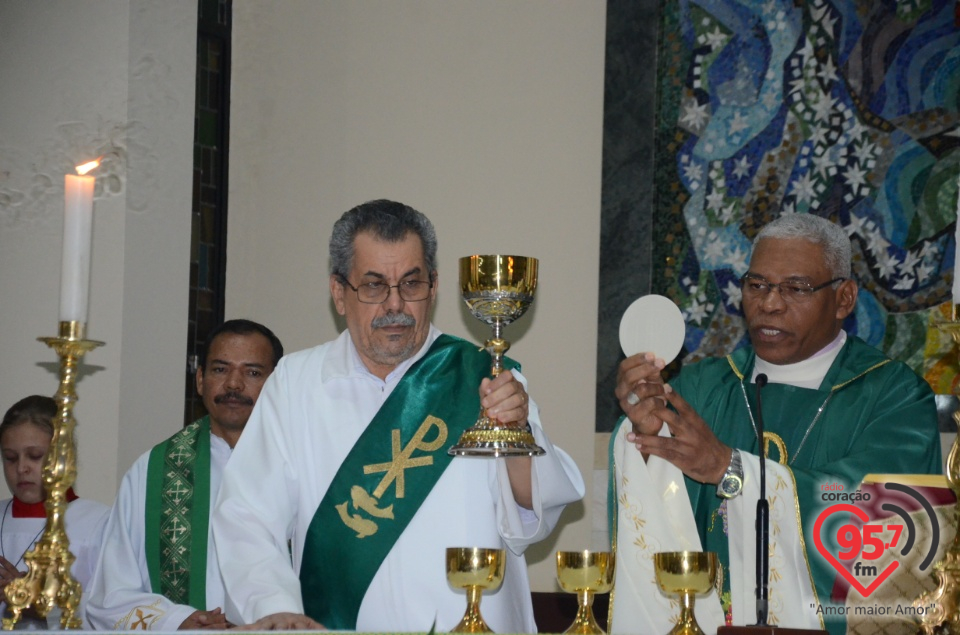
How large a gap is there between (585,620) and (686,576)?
0.26 meters

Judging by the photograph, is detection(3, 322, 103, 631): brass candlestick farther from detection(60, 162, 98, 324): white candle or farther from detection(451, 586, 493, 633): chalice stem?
detection(451, 586, 493, 633): chalice stem

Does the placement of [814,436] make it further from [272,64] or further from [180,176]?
[272,64]

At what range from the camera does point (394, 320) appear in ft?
13.1

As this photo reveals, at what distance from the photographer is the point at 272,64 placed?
666 centimetres

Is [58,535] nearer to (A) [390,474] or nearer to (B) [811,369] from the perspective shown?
(A) [390,474]

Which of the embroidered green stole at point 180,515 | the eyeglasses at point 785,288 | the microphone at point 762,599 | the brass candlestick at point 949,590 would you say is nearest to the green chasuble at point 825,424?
the eyeglasses at point 785,288

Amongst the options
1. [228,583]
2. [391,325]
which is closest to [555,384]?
[391,325]

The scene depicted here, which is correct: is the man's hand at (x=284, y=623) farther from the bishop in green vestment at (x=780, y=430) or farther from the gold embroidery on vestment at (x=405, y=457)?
the bishop in green vestment at (x=780, y=430)

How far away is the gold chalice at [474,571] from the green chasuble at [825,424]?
3.77 ft

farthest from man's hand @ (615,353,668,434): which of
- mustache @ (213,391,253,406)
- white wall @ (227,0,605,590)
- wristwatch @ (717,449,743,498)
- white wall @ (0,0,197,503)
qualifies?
white wall @ (0,0,197,503)

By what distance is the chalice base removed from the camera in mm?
3182

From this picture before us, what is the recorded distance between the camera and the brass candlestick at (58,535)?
10.2 feet

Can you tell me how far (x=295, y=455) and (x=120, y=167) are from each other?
6.99ft

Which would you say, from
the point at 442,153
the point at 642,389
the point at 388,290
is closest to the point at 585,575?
the point at 642,389
